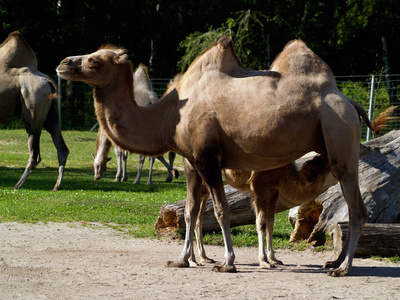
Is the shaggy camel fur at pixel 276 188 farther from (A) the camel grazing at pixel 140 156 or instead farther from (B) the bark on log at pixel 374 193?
(A) the camel grazing at pixel 140 156

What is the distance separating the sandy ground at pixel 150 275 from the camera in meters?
5.73

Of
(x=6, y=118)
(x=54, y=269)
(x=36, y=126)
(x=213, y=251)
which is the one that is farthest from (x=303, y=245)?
(x=6, y=118)

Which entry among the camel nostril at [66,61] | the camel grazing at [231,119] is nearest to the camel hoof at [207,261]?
the camel grazing at [231,119]

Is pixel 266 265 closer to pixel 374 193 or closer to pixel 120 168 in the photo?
pixel 374 193

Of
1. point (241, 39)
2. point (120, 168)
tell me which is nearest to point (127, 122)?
point (120, 168)

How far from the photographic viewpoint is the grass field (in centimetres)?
955

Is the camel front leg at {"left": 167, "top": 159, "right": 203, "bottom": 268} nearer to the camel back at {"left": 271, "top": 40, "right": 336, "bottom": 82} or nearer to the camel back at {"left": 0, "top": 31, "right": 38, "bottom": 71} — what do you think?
the camel back at {"left": 271, "top": 40, "right": 336, "bottom": 82}

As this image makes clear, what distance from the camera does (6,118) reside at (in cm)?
1405

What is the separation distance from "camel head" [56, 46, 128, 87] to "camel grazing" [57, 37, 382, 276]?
0.04 ft

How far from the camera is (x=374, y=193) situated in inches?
329

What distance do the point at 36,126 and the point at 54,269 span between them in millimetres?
7245

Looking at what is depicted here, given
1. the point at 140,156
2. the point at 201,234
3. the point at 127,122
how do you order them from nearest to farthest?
the point at 127,122 → the point at 201,234 → the point at 140,156

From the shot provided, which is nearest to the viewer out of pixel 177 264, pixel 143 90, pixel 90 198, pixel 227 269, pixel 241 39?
pixel 227 269

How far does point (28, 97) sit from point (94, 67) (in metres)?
6.80
